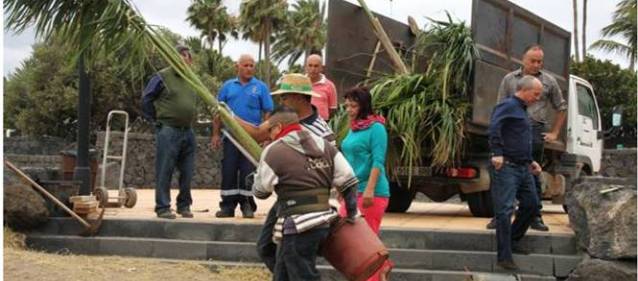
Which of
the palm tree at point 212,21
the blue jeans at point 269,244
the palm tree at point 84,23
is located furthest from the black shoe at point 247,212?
the palm tree at point 212,21

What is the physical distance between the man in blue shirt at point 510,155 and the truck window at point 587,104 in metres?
4.03

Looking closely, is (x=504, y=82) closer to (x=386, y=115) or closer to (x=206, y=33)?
(x=386, y=115)

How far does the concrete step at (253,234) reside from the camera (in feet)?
24.5

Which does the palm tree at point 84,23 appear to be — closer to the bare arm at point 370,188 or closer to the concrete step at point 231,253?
the concrete step at point 231,253

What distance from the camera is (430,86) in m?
9.02

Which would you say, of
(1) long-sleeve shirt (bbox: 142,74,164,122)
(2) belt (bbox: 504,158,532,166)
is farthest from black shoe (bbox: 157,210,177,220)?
(2) belt (bbox: 504,158,532,166)

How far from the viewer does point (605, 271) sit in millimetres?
6852

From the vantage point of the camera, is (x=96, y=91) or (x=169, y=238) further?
(x=96, y=91)

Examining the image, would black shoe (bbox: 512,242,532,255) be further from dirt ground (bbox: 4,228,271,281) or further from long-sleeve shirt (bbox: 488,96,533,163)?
dirt ground (bbox: 4,228,271,281)

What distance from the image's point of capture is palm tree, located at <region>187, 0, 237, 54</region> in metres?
41.5

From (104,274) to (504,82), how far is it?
154 inches

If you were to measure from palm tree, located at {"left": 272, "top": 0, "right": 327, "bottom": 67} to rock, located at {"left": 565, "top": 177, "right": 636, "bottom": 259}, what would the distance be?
3480 centimetres

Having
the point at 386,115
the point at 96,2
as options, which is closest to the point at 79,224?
the point at 96,2

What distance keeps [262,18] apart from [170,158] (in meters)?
32.4
